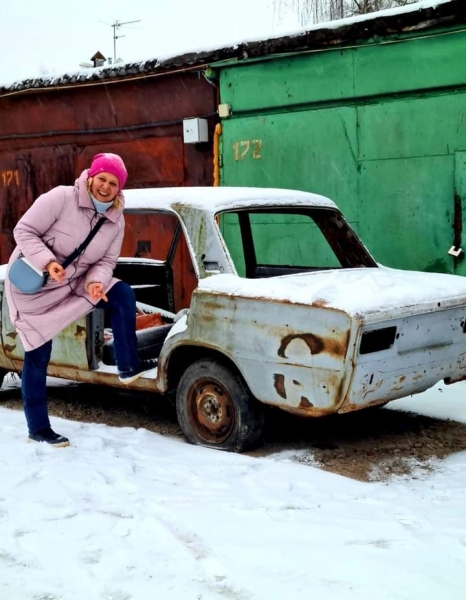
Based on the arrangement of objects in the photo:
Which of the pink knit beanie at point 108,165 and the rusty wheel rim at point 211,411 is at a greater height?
the pink knit beanie at point 108,165

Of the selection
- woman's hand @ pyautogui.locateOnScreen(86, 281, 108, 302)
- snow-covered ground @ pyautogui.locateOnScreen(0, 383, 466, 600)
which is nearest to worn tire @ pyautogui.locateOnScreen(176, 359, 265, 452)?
snow-covered ground @ pyautogui.locateOnScreen(0, 383, 466, 600)

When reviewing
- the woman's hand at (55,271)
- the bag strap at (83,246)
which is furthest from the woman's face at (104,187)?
the woman's hand at (55,271)

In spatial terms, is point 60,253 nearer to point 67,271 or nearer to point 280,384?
point 67,271

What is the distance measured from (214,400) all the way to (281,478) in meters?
0.83

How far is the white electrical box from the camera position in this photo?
10.2 metres

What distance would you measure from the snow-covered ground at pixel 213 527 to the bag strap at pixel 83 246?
1124 mm

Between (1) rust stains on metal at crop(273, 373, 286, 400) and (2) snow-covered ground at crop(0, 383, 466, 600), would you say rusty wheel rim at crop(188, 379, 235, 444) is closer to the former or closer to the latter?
(2) snow-covered ground at crop(0, 383, 466, 600)

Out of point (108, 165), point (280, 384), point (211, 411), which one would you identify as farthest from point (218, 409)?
point (108, 165)

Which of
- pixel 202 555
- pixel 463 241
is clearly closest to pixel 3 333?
pixel 202 555

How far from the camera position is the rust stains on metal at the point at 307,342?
173 inches

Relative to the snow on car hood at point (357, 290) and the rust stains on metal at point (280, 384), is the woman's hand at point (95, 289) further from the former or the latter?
the rust stains on metal at point (280, 384)

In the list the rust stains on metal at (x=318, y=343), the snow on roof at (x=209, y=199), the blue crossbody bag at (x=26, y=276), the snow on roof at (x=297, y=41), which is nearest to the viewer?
the rust stains on metal at (x=318, y=343)

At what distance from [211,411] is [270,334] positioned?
0.76 m

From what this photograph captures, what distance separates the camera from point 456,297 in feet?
16.3
